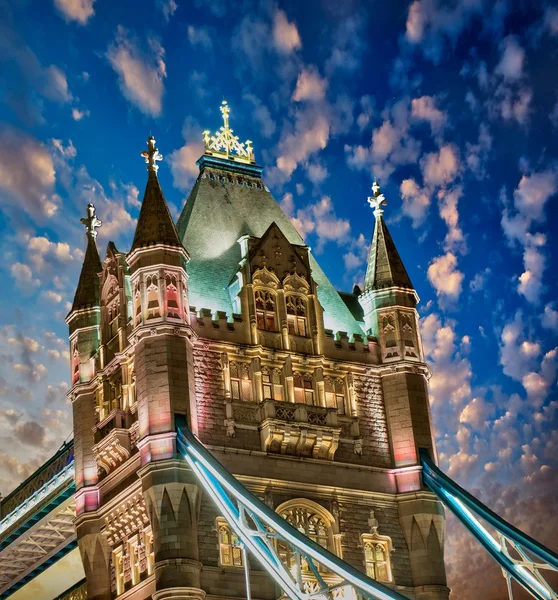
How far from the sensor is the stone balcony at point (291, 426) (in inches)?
2306

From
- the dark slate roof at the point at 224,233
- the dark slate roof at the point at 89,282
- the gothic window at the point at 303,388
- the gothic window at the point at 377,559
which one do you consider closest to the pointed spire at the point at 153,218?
the dark slate roof at the point at 224,233

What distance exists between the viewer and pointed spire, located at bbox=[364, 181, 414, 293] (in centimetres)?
6425

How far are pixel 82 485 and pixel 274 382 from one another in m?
8.17

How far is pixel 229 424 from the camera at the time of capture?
5825cm

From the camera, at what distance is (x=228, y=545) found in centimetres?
5641

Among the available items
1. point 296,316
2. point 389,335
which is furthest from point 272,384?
point 389,335

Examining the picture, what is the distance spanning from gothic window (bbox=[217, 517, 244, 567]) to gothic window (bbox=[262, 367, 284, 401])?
5.51 meters

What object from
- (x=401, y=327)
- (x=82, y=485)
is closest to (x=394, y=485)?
(x=401, y=327)

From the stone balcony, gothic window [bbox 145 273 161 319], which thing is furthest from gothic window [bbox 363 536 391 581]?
gothic window [bbox 145 273 161 319]

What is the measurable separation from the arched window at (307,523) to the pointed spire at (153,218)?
10529 millimetres

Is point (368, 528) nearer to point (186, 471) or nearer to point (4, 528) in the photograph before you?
point (186, 471)

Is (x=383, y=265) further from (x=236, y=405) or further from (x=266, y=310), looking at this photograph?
(x=236, y=405)

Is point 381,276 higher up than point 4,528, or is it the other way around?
point 381,276

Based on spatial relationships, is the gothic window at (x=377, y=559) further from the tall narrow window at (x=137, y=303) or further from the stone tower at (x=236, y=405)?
the tall narrow window at (x=137, y=303)
